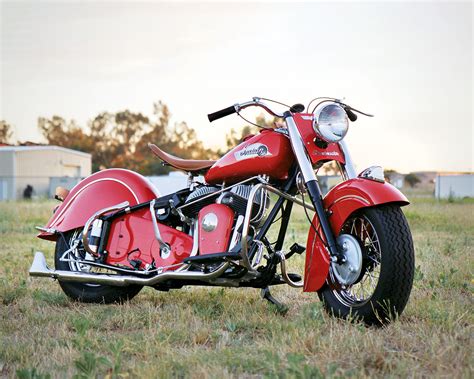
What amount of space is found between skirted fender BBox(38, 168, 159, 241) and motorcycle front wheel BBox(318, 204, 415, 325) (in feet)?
6.39

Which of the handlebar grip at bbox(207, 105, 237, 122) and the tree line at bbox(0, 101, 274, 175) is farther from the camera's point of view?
the tree line at bbox(0, 101, 274, 175)

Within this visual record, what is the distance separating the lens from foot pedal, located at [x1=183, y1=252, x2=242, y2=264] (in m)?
4.41

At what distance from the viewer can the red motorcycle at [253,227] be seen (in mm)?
4125

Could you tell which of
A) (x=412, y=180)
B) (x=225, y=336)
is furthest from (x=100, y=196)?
(x=412, y=180)

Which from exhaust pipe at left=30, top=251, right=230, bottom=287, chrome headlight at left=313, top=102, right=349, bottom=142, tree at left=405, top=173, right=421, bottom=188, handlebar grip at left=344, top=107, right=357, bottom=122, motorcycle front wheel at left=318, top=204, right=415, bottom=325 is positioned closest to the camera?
motorcycle front wheel at left=318, top=204, right=415, bottom=325

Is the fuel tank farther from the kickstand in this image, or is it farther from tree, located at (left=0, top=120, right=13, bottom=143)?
tree, located at (left=0, top=120, right=13, bottom=143)

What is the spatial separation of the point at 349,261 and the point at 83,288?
2473 mm

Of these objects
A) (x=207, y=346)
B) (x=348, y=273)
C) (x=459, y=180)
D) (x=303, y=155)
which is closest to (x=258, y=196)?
(x=303, y=155)

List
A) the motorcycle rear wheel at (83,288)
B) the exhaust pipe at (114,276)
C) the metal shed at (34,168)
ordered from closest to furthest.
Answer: the exhaust pipe at (114,276), the motorcycle rear wheel at (83,288), the metal shed at (34,168)

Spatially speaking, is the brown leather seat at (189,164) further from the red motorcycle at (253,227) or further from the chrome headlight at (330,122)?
the chrome headlight at (330,122)

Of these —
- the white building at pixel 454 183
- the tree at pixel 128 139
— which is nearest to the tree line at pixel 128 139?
the tree at pixel 128 139

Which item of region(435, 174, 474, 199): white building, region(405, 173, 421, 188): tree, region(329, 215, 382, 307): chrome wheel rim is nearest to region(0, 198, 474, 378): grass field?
region(329, 215, 382, 307): chrome wheel rim

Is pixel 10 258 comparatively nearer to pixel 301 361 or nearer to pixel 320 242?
pixel 320 242

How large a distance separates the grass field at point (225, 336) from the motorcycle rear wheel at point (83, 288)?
9 cm
